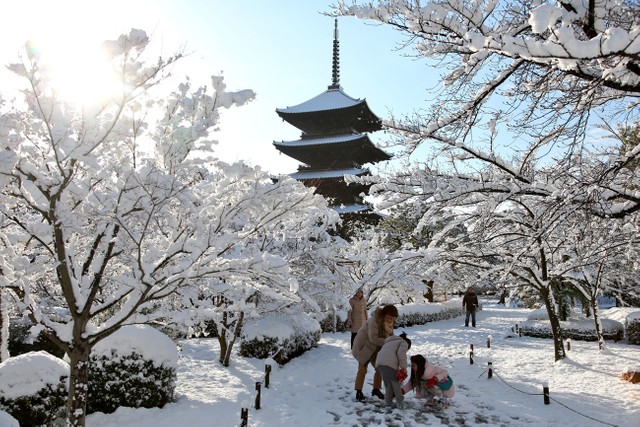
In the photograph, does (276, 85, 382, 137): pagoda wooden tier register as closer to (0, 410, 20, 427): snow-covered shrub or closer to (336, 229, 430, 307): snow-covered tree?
(336, 229, 430, 307): snow-covered tree

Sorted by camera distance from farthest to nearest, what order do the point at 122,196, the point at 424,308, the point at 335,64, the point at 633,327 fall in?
the point at 335,64 < the point at 424,308 < the point at 633,327 < the point at 122,196

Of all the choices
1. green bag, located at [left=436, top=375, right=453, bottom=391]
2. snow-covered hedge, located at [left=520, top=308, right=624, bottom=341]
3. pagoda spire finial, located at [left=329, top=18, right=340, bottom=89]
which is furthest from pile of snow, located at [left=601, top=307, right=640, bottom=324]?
pagoda spire finial, located at [left=329, top=18, right=340, bottom=89]

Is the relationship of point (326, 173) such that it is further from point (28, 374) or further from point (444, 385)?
point (28, 374)

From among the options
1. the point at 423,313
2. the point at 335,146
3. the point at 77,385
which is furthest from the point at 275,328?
the point at 335,146

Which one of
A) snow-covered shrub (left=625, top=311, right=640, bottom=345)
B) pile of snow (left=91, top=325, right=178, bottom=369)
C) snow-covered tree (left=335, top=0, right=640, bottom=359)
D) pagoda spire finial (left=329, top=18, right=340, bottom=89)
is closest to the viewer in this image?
snow-covered tree (left=335, top=0, right=640, bottom=359)

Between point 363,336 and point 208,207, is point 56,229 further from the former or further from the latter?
point 363,336

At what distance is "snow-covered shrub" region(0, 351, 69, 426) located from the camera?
4836mm

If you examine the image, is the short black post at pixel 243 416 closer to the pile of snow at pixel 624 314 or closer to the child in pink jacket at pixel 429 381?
the child in pink jacket at pixel 429 381

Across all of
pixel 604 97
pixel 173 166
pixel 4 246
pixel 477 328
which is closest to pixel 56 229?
pixel 4 246

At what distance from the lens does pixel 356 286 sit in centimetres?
797

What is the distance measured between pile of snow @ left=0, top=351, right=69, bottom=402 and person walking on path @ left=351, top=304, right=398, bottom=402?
14.0ft

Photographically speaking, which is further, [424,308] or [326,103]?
[326,103]

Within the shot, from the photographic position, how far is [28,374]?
502 centimetres

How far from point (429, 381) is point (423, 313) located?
15795 mm
